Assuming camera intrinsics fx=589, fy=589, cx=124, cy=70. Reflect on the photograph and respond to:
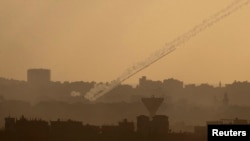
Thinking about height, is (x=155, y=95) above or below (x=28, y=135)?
above

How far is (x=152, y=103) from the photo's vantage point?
95.5ft

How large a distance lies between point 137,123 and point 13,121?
6.41 meters

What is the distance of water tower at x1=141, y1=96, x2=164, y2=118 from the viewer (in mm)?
28625

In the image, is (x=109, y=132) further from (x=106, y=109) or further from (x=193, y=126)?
(x=193, y=126)

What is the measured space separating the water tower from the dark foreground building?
42 centimetres

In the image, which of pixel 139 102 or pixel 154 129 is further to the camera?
pixel 154 129

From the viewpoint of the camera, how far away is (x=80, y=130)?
29.0 metres

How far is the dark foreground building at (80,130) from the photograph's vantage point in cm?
2881

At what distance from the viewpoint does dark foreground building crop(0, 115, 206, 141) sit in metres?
28.8

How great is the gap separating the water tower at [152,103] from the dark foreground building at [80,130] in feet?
1.39

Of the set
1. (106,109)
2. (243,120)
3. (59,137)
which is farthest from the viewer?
(59,137)

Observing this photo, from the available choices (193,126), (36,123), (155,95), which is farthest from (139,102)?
(36,123)

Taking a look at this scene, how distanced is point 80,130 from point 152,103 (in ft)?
12.4

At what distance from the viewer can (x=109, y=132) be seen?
1157 inches
